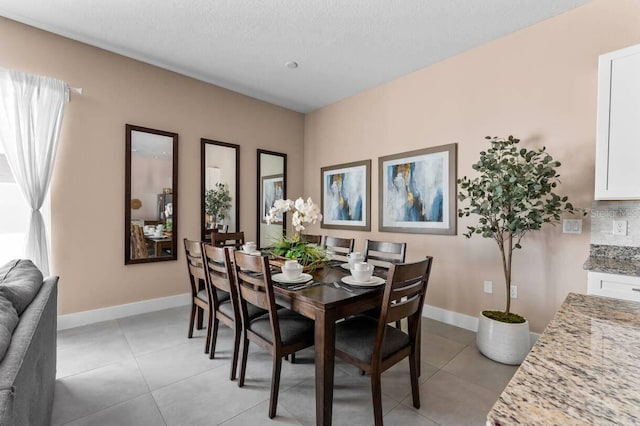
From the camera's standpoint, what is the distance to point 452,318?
3148mm

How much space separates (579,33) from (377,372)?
3.01 meters

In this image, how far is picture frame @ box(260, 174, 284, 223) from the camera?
14.6ft

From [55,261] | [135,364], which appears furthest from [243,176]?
[135,364]

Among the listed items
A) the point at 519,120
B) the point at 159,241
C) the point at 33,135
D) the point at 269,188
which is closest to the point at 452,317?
the point at 519,120

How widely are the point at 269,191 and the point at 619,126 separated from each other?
3.75m

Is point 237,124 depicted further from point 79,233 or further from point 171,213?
point 79,233

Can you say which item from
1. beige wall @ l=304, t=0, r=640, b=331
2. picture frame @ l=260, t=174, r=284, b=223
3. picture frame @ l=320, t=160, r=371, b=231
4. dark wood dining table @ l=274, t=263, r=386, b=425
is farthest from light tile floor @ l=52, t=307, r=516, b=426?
picture frame @ l=260, t=174, r=284, b=223

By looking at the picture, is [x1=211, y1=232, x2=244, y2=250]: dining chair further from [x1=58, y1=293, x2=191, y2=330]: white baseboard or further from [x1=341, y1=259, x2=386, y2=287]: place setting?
[x1=341, y1=259, x2=386, y2=287]: place setting

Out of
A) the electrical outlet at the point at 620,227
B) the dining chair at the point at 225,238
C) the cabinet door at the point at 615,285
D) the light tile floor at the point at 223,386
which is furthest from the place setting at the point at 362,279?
the electrical outlet at the point at 620,227

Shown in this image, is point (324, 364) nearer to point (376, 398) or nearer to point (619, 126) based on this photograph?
point (376, 398)

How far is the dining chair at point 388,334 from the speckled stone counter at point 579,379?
790mm

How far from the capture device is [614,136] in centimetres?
199

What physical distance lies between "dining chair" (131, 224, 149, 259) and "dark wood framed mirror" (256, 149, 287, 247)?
→ 1490mm

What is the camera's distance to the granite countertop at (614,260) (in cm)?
186
